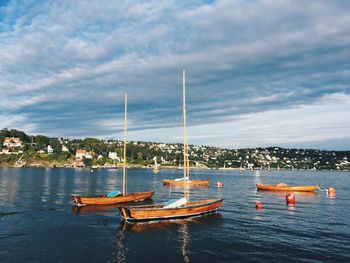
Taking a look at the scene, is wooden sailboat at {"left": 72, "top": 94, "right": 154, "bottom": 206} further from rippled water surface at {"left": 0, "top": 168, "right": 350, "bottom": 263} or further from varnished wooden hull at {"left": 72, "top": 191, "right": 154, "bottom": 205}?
rippled water surface at {"left": 0, "top": 168, "right": 350, "bottom": 263}

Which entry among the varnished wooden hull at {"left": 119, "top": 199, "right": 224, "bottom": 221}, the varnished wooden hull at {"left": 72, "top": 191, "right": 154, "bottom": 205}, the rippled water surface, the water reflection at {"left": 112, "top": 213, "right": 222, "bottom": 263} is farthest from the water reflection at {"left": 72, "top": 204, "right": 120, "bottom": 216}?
the water reflection at {"left": 112, "top": 213, "right": 222, "bottom": 263}

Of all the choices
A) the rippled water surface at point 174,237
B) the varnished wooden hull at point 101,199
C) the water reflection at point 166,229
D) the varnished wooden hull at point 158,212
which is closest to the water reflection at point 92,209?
the rippled water surface at point 174,237

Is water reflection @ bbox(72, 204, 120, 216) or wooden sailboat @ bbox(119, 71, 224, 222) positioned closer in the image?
wooden sailboat @ bbox(119, 71, 224, 222)

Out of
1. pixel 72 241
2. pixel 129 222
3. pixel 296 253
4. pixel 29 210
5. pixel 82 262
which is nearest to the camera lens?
pixel 82 262

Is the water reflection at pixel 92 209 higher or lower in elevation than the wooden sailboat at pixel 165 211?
lower

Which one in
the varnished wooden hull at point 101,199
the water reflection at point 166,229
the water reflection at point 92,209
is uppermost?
the varnished wooden hull at point 101,199

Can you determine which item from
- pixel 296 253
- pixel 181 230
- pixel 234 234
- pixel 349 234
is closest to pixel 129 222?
pixel 181 230

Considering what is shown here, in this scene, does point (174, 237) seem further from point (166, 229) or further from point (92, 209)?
point (92, 209)

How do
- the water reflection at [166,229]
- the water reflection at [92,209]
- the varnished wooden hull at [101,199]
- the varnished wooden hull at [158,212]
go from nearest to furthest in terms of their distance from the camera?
the water reflection at [166,229] < the varnished wooden hull at [158,212] < the water reflection at [92,209] < the varnished wooden hull at [101,199]

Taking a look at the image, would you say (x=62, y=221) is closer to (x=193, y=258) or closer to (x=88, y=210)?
(x=88, y=210)

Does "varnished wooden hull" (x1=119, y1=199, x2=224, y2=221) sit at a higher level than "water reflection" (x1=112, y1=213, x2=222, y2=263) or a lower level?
higher

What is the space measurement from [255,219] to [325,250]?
15.7m

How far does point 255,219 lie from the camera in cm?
4634

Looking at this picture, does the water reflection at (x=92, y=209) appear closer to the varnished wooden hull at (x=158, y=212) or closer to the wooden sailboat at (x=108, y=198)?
the wooden sailboat at (x=108, y=198)
